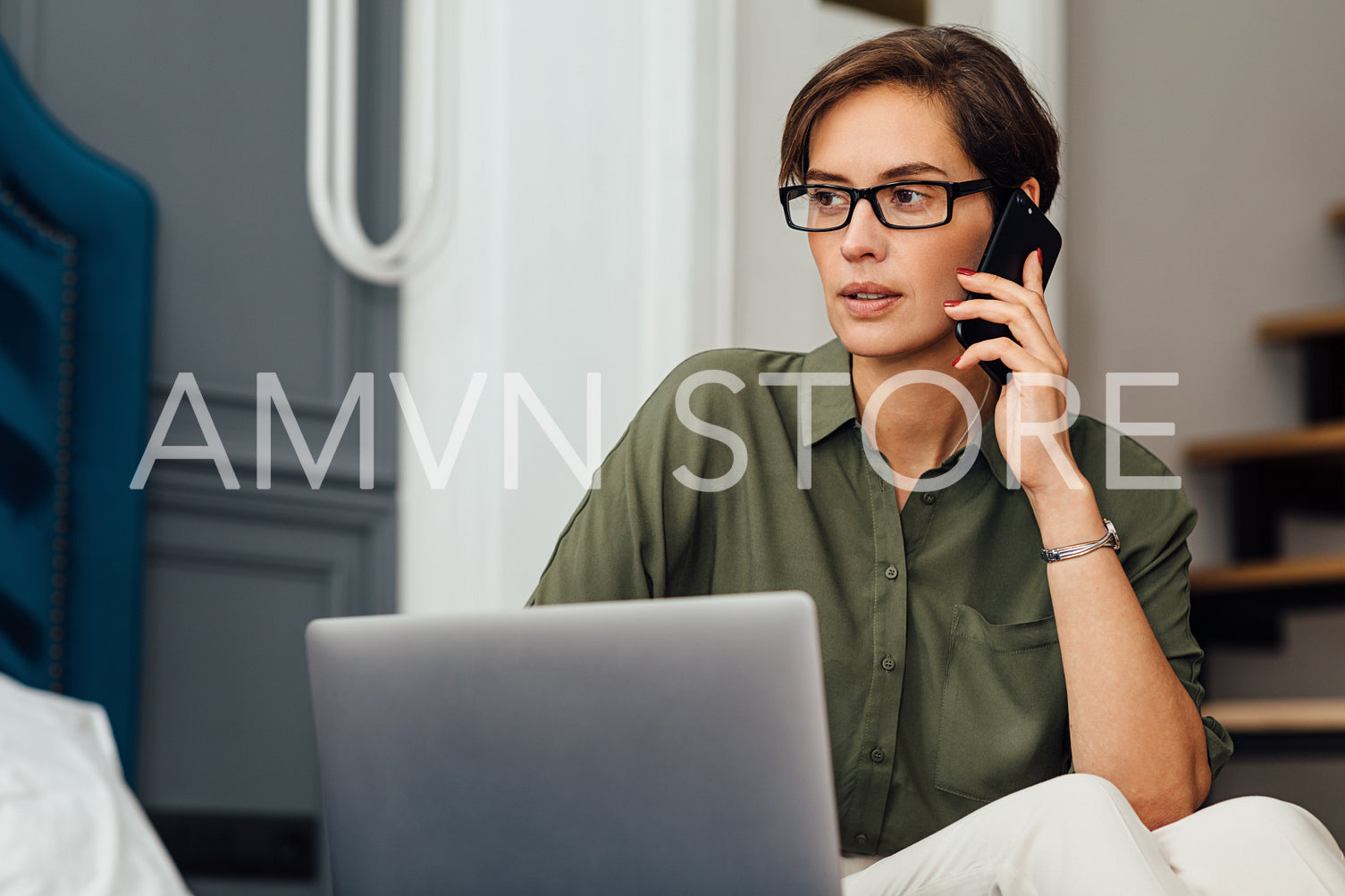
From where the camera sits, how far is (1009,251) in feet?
3.96

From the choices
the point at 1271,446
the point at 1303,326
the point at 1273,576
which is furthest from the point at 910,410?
the point at 1303,326

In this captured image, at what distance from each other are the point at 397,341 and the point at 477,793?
1573 millimetres

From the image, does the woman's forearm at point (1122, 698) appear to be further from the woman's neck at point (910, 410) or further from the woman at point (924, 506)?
the woman's neck at point (910, 410)

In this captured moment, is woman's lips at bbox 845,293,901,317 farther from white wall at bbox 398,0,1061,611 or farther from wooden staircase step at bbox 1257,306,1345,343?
wooden staircase step at bbox 1257,306,1345,343

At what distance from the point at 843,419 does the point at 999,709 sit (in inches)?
11.6

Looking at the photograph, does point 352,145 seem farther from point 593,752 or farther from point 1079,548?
point 593,752

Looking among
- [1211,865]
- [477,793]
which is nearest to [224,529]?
[477,793]

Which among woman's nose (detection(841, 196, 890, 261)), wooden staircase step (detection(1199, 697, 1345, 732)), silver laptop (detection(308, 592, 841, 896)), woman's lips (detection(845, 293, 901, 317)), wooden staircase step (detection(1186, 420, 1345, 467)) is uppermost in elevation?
woman's nose (detection(841, 196, 890, 261))

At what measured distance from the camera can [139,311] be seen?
6.05 ft

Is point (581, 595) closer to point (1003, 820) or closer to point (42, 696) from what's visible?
point (1003, 820)

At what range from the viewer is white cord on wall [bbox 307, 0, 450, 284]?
195 centimetres

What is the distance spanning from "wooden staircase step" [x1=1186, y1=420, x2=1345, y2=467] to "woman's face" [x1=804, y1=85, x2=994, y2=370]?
4.27ft

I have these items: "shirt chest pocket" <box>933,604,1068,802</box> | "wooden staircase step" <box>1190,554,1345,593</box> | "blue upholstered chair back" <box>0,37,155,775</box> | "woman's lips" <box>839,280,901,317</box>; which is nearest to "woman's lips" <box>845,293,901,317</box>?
"woman's lips" <box>839,280,901,317</box>

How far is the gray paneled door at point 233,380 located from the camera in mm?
1931
